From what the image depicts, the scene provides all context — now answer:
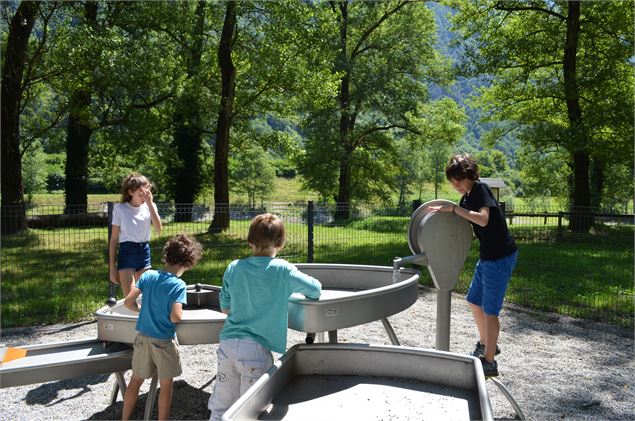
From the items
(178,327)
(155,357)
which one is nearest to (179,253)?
(178,327)

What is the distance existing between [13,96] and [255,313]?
49.9 feet

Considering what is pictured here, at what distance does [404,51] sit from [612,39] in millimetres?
10794

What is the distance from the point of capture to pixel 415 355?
102 inches

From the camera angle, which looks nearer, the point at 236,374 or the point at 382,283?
the point at 236,374

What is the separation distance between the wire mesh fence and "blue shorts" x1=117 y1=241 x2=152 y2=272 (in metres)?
2.86

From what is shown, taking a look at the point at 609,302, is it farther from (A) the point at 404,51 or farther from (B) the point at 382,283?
(A) the point at 404,51

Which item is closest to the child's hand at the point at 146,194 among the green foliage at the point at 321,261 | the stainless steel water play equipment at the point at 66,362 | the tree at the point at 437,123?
the stainless steel water play equipment at the point at 66,362

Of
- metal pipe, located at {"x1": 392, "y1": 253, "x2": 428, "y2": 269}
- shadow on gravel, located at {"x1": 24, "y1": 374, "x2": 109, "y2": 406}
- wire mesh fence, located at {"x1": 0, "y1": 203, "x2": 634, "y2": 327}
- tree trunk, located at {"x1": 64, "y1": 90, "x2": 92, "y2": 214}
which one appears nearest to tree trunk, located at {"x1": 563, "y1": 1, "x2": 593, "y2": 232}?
wire mesh fence, located at {"x1": 0, "y1": 203, "x2": 634, "y2": 327}

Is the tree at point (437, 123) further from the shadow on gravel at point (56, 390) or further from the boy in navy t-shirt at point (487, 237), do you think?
the shadow on gravel at point (56, 390)

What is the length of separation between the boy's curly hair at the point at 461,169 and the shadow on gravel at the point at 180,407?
2.47 m

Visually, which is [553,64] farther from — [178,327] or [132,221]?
[178,327]

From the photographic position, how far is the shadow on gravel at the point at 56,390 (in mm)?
4445

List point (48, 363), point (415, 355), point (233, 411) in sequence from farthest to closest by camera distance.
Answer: point (48, 363) → point (415, 355) → point (233, 411)

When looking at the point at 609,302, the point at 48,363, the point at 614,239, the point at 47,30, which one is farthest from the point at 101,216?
the point at 614,239
